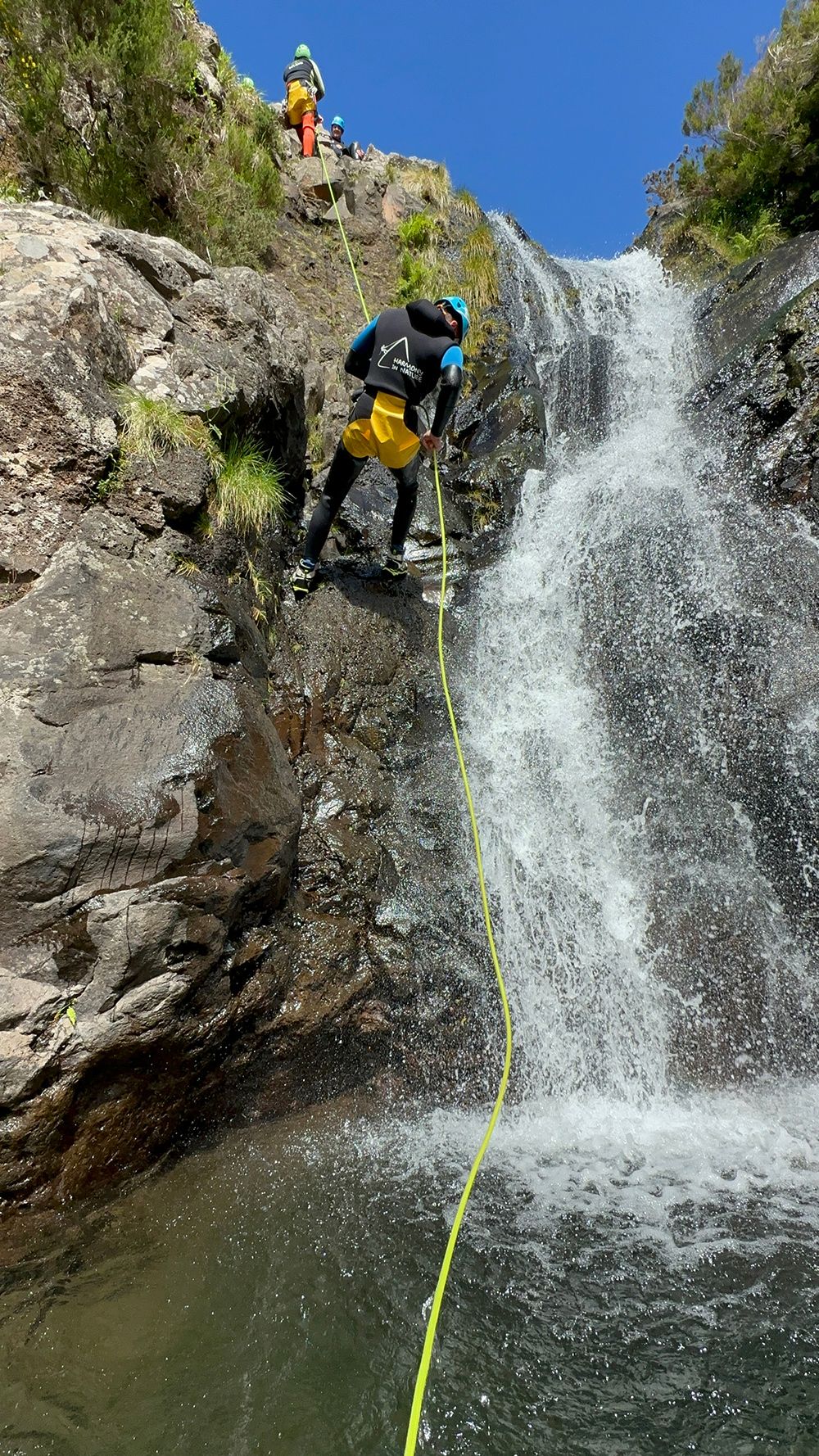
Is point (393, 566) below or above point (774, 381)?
below

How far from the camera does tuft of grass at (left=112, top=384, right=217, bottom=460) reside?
389cm

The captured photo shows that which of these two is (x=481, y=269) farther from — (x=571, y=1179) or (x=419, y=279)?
(x=571, y=1179)

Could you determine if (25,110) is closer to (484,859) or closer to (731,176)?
(484,859)

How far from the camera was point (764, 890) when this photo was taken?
4.86 meters

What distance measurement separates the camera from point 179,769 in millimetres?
3283

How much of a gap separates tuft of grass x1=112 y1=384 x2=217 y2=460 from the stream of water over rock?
3068mm

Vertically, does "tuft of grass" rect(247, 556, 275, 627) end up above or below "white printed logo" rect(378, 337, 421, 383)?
below

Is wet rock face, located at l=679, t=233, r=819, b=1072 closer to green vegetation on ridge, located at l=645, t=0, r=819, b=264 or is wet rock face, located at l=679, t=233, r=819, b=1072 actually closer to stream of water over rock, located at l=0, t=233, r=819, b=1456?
stream of water over rock, located at l=0, t=233, r=819, b=1456

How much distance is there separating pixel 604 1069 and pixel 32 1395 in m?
3.13

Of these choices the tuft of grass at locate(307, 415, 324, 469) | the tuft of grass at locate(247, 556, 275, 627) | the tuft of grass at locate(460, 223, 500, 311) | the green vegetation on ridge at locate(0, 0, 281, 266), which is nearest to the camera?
the tuft of grass at locate(247, 556, 275, 627)

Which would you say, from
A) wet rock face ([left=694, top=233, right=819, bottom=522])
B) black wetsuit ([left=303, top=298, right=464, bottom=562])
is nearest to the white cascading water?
wet rock face ([left=694, top=233, right=819, bottom=522])

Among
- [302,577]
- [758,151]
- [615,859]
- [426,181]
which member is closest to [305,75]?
[426,181]

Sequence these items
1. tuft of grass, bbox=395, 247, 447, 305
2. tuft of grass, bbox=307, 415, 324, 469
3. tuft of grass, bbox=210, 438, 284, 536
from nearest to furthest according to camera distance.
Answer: tuft of grass, bbox=210, 438, 284, 536 → tuft of grass, bbox=307, 415, 324, 469 → tuft of grass, bbox=395, 247, 447, 305

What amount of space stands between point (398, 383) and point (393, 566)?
1.68 m
